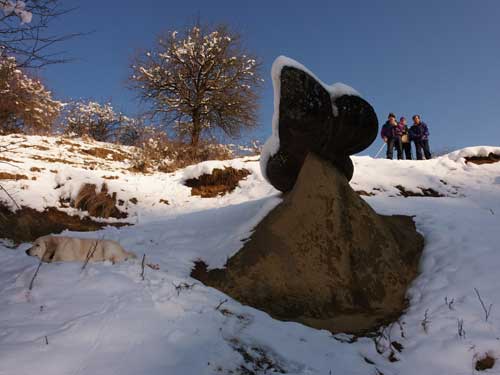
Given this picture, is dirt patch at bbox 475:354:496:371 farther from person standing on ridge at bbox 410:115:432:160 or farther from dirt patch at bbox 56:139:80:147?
dirt patch at bbox 56:139:80:147

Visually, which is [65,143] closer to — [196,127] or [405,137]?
[196,127]

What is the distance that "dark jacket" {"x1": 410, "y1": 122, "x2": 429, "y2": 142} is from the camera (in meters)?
10.8

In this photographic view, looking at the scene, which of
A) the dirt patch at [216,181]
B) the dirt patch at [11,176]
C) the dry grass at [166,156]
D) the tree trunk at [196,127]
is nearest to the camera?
the dirt patch at [11,176]

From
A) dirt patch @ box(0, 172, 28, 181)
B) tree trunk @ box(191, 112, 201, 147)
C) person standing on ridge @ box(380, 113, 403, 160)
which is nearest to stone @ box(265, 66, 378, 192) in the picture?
dirt patch @ box(0, 172, 28, 181)

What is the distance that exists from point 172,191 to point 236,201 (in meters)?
1.85

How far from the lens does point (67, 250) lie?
2.92 metres

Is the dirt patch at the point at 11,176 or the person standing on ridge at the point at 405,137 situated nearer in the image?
the dirt patch at the point at 11,176

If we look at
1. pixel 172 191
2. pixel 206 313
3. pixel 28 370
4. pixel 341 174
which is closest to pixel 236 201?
pixel 172 191

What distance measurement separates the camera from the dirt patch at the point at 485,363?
7.11ft

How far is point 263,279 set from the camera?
11.8ft

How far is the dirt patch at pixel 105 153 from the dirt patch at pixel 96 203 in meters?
4.70

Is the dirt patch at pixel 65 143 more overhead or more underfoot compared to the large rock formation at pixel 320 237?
more overhead

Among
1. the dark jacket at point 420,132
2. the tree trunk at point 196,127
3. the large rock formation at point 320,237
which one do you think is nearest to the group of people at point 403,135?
the dark jacket at point 420,132

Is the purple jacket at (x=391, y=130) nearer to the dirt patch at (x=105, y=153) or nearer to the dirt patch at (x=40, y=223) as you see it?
the dirt patch at (x=40, y=223)
